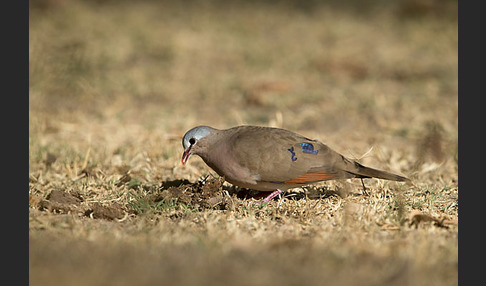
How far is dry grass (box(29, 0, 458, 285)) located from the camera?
11.1ft

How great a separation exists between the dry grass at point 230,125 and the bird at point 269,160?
0.15m

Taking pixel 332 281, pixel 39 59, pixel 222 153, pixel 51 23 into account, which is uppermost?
pixel 51 23

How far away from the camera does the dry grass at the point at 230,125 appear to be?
3375 millimetres

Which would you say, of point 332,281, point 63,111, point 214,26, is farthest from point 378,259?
point 214,26

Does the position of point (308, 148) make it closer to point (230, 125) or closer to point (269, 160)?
point (269, 160)

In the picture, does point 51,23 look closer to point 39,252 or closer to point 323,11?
point 323,11

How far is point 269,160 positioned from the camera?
14.8ft

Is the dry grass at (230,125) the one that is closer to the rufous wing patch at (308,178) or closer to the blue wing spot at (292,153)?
the rufous wing patch at (308,178)

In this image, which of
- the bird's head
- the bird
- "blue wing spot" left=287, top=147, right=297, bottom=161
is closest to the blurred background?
the bird

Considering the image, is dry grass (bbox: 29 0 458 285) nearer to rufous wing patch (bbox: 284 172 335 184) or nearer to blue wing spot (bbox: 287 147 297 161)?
rufous wing patch (bbox: 284 172 335 184)

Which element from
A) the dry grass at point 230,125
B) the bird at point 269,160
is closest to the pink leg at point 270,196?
the bird at point 269,160

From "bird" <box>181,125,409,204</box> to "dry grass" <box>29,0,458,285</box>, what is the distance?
0.15m

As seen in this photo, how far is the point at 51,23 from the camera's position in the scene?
10.6 metres

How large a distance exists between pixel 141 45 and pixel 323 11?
4027 millimetres
